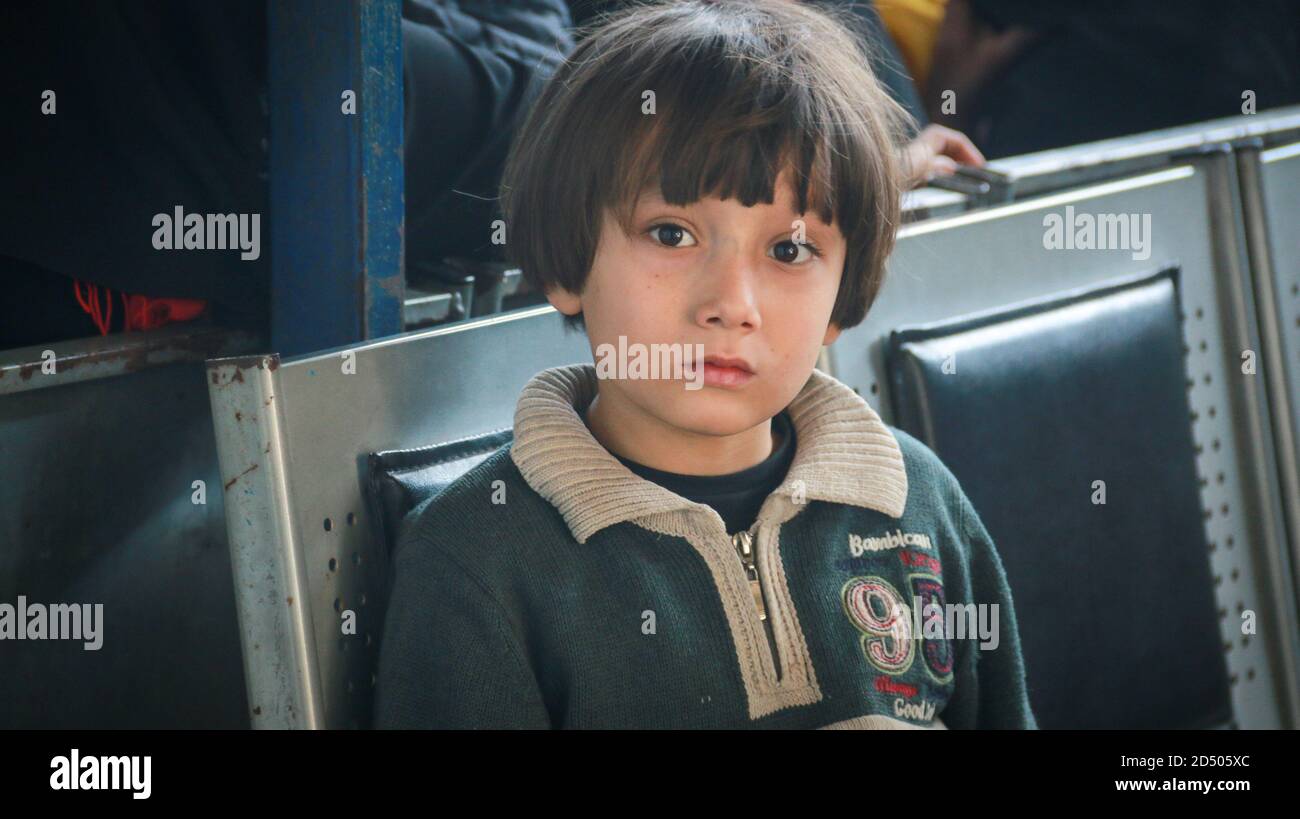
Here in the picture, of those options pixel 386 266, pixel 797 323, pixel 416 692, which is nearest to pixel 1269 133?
pixel 797 323

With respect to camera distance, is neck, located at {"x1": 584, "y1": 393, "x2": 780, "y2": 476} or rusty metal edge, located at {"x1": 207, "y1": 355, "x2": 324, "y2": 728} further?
neck, located at {"x1": 584, "y1": 393, "x2": 780, "y2": 476}

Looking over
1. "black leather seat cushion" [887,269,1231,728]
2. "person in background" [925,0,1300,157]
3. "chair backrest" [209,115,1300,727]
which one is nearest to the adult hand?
"chair backrest" [209,115,1300,727]

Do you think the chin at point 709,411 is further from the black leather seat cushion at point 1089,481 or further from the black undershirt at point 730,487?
the black leather seat cushion at point 1089,481

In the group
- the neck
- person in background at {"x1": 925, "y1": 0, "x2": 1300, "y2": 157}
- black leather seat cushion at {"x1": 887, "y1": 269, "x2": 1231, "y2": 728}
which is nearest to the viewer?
the neck

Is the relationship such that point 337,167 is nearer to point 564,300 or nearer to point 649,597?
point 564,300

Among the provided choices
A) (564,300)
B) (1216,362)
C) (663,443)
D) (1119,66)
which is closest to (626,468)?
(663,443)

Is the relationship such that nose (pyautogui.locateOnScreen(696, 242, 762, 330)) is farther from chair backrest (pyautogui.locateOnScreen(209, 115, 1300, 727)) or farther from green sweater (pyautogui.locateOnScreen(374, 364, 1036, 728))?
chair backrest (pyautogui.locateOnScreen(209, 115, 1300, 727))

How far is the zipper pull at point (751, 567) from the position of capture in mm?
938

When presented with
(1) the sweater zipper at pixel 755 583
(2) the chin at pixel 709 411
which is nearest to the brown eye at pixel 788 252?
(2) the chin at pixel 709 411

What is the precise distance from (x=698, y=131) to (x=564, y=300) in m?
0.18

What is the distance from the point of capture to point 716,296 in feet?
2.85

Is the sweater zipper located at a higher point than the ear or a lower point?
lower

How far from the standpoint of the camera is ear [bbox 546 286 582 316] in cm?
97
